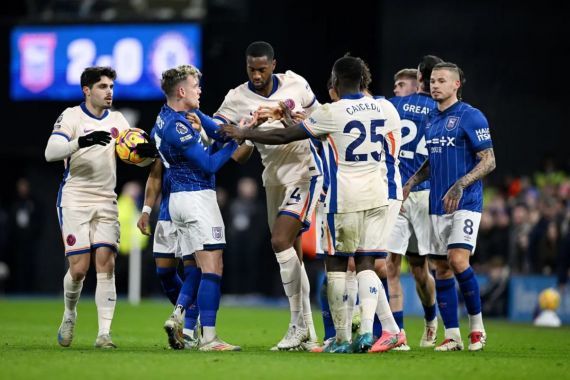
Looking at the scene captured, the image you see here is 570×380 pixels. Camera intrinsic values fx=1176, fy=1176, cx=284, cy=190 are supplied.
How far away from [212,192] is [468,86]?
11.7m

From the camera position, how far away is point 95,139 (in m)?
10.0

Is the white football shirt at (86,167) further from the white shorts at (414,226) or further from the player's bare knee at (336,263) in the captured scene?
the white shorts at (414,226)

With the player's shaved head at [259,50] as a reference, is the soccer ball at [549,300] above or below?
below

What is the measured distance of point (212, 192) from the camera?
33.3 feet

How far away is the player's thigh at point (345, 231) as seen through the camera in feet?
31.7

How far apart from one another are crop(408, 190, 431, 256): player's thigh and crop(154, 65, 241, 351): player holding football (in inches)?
86.1

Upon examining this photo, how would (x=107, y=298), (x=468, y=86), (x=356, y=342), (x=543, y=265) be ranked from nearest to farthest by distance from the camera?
(x=356, y=342) → (x=107, y=298) → (x=543, y=265) → (x=468, y=86)

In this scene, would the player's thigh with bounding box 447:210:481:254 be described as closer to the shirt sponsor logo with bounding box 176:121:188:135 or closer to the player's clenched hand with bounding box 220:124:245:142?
the player's clenched hand with bounding box 220:124:245:142

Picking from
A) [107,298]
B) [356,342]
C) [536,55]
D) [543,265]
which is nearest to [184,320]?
[107,298]

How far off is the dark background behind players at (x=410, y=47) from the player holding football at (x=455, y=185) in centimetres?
1024

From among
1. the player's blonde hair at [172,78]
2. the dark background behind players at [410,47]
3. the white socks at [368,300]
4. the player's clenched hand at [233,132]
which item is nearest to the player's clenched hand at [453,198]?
the white socks at [368,300]

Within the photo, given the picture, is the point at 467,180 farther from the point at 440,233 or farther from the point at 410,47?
the point at 410,47

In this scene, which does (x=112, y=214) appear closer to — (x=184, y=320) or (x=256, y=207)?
(x=184, y=320)

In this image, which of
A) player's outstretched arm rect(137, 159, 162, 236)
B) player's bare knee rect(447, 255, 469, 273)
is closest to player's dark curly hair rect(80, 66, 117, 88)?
player's outstretched arm rect(137, 159, 162, 236)
